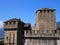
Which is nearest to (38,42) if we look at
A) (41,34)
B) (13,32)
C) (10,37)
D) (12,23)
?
(41,34)

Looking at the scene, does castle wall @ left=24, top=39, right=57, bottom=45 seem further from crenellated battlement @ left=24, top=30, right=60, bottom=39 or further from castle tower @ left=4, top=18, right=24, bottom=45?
castle tower @ left=4, top=18, right=24, bottom=45

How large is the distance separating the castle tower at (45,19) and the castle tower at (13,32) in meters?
7.27

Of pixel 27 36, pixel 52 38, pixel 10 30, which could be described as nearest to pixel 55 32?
pixel 52 38

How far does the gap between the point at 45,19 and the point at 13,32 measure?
937cm

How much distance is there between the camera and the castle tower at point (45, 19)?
4459 centimetres

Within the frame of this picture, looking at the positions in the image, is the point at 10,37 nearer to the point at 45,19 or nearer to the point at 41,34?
the point at 41,34

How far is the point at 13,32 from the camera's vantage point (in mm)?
37969

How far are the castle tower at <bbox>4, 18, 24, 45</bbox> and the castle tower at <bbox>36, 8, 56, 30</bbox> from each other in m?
7.27

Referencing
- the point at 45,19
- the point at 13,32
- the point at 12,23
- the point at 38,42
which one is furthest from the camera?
the point at 45,19

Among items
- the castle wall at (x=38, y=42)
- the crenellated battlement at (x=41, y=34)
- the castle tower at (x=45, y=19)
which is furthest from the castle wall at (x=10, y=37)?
the castle tower at (x=45, y=19)

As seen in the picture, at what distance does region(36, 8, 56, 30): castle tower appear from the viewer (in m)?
44.6

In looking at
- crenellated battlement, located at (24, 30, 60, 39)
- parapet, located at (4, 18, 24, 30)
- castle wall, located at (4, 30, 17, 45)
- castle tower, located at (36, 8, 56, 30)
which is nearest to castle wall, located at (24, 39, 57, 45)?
crenellated battlement, located at (24, 30, 60, 39)

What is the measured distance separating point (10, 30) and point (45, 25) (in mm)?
9165

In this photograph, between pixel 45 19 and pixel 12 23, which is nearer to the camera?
pixel 12 23
